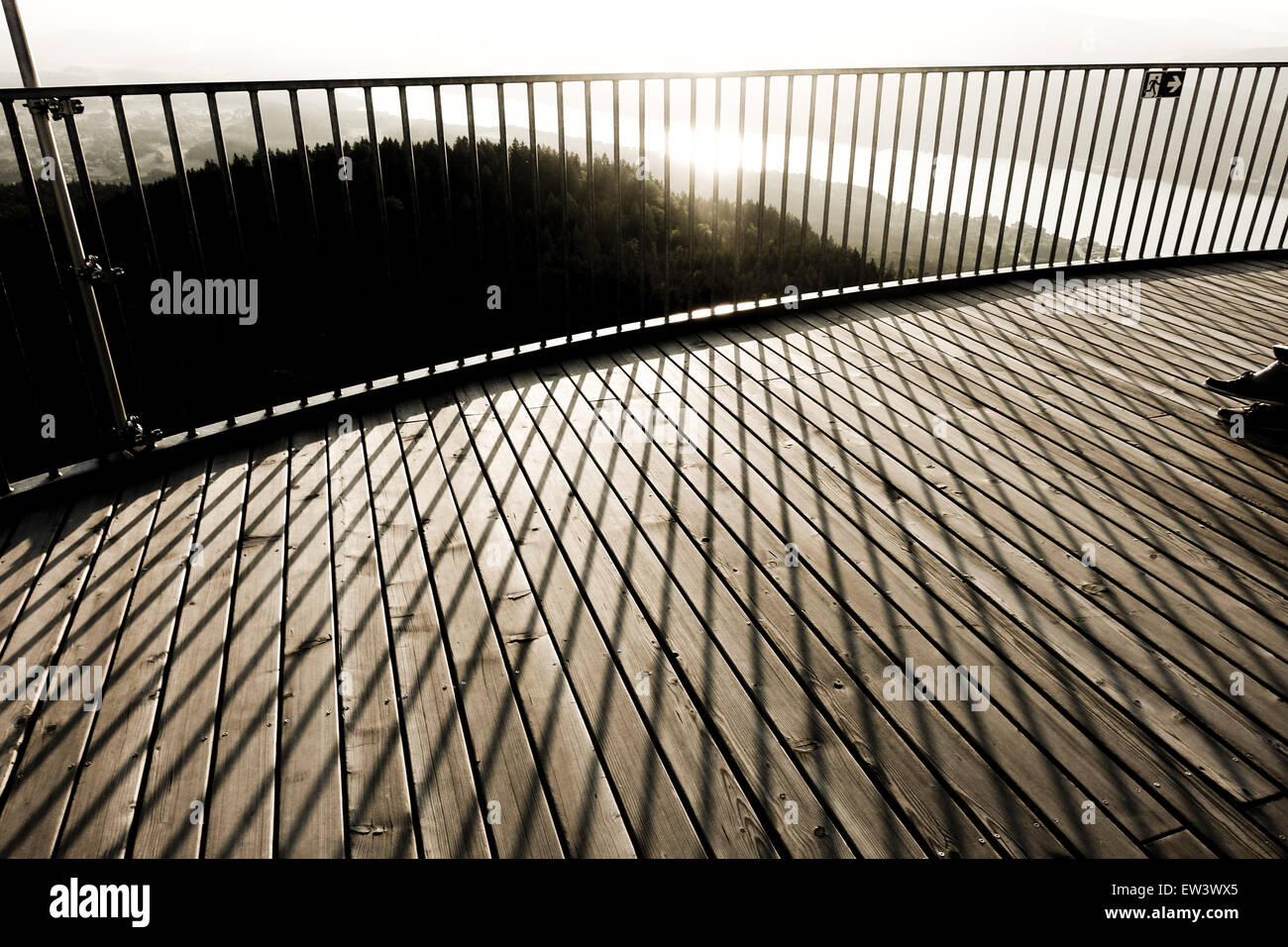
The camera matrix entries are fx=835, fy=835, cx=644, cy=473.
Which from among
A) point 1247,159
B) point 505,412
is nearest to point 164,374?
point 505,412

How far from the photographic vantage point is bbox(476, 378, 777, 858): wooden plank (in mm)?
1446

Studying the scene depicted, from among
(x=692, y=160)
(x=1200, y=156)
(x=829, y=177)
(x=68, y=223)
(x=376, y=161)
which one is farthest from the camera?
(x=1200, y=156)

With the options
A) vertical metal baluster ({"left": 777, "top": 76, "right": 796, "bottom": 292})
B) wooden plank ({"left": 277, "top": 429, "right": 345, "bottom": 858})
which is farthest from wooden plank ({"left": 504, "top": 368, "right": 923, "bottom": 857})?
vertical metal baluster ({"left": 777, "top": 76, "right": 796, "bottom": 292})

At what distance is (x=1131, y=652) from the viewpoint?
1829 millimetres

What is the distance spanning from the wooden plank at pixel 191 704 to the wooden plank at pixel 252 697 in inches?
0.9

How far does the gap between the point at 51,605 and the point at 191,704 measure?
0.63m

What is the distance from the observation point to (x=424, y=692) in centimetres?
175

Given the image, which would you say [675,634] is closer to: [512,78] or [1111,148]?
[512,78]

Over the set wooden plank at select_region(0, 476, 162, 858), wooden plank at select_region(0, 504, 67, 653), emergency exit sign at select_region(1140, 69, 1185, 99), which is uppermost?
emergency exit sign at select_region(1140, 69, 1185, 99)

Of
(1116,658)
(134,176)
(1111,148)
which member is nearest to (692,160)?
(134,176)

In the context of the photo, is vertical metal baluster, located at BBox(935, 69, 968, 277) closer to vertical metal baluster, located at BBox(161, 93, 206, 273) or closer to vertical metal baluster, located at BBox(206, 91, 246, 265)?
vertical metal baluster, located at BBox(206, 91, 246, 265)

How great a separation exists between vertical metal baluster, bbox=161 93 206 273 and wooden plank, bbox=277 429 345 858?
778 millimetres

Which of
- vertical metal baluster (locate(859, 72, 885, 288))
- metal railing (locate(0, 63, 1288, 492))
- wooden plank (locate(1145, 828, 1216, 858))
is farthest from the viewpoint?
vertical metal baluster (locate(859, 72, 885, 288))

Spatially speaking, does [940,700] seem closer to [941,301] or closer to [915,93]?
[941,301]
